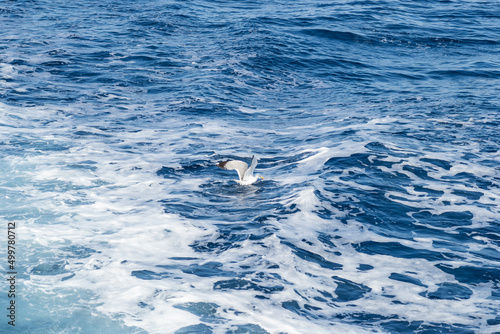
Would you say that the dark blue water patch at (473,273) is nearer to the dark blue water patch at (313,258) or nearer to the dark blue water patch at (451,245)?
the dark blue water patch at (451,245)

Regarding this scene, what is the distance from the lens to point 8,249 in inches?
457

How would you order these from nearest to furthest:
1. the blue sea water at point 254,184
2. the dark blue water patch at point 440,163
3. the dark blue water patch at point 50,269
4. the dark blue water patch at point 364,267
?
1. the blue sea water at point 254,184
2. the dark blue water patch at point 50,269
3. the dark blue water patch at point 364,267
4. the dark blue water patch at point 440,163

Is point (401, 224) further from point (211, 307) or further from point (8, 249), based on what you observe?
point (8, 249)

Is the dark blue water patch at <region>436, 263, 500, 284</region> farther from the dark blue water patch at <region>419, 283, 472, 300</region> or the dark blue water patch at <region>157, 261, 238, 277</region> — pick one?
the dark blue water patch at <region>157, 261, 238, 277</region>

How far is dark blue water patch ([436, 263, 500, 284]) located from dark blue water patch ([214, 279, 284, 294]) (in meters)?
3.27

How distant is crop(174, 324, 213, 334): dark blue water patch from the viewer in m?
9.35

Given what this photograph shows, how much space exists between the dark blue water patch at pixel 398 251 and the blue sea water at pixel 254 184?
0.05m

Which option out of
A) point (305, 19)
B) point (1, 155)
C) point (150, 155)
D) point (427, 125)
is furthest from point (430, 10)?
point (1, 155)

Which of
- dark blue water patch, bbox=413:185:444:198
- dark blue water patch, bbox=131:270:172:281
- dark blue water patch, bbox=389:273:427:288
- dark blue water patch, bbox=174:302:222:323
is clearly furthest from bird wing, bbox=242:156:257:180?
dark blue water patch, bbox=174:302:222:323

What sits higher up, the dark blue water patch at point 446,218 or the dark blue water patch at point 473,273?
the dark blue water patch at point 446,218

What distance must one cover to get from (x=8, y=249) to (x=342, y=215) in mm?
6892

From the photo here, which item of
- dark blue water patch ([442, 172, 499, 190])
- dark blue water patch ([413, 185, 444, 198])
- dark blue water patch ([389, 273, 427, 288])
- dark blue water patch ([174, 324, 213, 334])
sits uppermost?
dark blue water patch ([442, 172, 499, 190])

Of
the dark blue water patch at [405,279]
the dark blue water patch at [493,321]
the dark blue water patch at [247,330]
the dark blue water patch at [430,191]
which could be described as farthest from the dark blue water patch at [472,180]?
the dark blue water patch at [247,330]

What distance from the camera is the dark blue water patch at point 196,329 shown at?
9.35m
